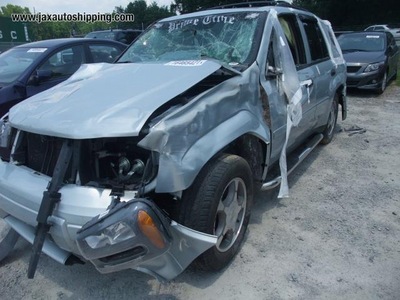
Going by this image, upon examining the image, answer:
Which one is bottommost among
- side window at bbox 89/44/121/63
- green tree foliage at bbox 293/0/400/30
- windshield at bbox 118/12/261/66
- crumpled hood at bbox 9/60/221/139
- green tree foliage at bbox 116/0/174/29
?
green tree foliage at bbox 116/0/174/29

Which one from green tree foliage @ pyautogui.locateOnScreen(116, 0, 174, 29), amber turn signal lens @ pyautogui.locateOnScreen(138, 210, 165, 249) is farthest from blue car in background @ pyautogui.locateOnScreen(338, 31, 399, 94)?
green tree foliage @ pyautogui.locateOnScreen(116, 0, 174, 29)

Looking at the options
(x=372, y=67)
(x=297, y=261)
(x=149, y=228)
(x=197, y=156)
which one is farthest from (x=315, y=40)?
(x=372, y=67)

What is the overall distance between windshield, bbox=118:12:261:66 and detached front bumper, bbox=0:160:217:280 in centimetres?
162

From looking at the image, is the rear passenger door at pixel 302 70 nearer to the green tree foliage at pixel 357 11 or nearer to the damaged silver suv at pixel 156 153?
the damaged silver suv at pixel 156 153

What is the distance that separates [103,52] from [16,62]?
4.75 feet

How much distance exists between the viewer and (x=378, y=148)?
5.52 metres

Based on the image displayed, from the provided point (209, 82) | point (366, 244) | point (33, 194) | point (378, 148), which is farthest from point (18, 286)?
point (378, 148)

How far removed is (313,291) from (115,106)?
183 centimetres

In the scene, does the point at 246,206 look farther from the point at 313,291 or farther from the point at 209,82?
the point at 209,82

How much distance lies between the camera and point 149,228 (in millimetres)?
1954

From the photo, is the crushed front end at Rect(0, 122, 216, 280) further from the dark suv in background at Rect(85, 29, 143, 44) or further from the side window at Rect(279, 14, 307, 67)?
the dark suv in background at Rect(85, 29, 143, 44)

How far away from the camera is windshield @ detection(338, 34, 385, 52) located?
10.2 metres

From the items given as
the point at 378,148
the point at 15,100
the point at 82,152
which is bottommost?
the point at 378,148

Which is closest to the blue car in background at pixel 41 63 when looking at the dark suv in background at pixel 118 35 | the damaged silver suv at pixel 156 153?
the damaged silver suv at pixel 156 153
